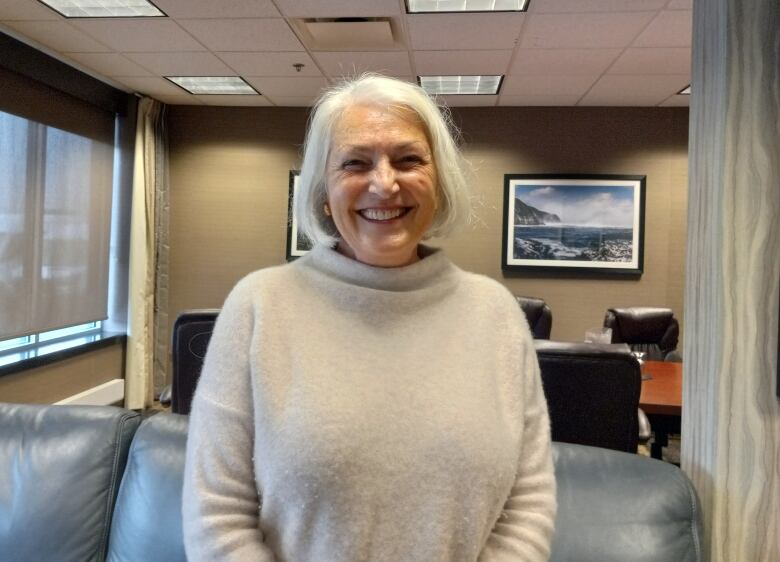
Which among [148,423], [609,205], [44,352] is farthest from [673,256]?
[44,352]

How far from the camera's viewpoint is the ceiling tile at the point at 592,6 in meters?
2.64

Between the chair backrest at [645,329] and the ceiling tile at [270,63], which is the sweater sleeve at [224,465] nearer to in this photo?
the ceiling tile at [270,63]

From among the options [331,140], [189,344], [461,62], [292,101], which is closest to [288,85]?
[292,101]

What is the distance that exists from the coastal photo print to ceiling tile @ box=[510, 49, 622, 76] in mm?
1133

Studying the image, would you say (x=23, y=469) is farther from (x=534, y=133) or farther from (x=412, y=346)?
(x=534, y=133)

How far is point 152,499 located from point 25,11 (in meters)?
2.77

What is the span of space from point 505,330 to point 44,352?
372 cm

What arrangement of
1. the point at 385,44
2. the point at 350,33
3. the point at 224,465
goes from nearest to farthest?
the point at 224,465 < the point at 350,33 < the point at 385,44

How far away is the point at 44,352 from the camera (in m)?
3.78

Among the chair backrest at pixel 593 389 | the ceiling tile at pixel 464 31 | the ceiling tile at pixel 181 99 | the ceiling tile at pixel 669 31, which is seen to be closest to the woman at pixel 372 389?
the chair backrest at pixel 593 389

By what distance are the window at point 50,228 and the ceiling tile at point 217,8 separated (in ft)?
4.39

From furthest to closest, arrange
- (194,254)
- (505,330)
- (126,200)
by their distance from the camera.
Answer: (194,254) < (126,200) < (505,330)

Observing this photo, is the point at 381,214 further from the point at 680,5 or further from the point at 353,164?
the point at 680,5

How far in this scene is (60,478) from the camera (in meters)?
1.45
